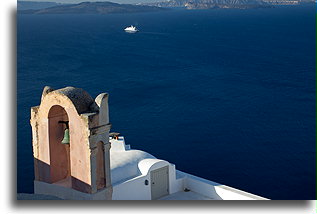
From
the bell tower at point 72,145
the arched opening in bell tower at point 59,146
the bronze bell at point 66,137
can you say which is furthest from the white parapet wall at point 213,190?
the bronze bell at point 66,137

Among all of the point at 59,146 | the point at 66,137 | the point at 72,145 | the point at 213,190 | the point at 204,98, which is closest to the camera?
the point at 72,145

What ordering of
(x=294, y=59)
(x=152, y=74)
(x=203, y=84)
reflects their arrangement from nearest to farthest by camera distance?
(x=203, y=84) < (x=152, y=74) < (x=294, y=59)

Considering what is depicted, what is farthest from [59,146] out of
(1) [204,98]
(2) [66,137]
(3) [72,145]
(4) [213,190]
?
(1) [204,98]

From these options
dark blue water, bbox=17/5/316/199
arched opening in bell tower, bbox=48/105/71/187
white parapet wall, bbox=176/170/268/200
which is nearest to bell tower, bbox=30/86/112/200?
arched opening in bell tower, bbox=48/105/71/187

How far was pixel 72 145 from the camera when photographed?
10242 mm

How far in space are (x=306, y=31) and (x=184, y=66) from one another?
58.6 m

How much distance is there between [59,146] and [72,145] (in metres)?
0.85

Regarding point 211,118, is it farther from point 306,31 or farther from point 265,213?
point 306,31

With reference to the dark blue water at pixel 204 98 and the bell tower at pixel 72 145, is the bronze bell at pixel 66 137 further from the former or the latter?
the dark blue water at pixel 204 98

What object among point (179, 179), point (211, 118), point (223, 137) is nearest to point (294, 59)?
point (211, 118)

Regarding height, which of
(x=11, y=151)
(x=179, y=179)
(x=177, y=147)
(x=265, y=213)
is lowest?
(x=177, y=147)

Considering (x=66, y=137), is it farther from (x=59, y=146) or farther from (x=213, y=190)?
(x=213, y=190)

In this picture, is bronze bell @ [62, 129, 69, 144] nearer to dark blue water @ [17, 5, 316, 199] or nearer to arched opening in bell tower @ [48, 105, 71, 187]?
arched opening in bell tower @ [48, 105, 71, 187]

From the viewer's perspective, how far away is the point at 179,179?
15859 millimetres
